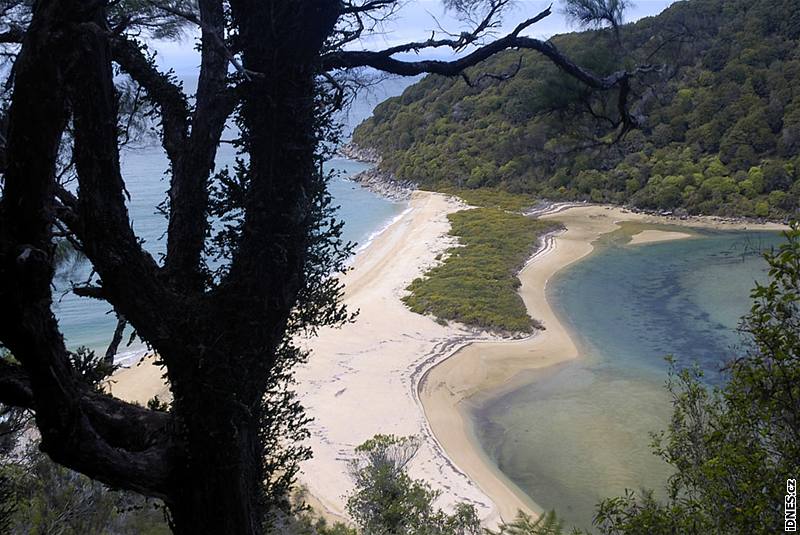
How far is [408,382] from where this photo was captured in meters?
15.9

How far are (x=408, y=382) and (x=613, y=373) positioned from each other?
574 cm

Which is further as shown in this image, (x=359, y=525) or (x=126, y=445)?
(x=359, y=525)

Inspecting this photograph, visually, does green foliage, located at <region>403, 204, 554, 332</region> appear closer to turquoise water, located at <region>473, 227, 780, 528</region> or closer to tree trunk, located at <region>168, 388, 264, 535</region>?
turquoise water, located at <region>473, 227, 780, 528</region>

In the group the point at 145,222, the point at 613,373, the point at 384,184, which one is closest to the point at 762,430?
the point at 613,373

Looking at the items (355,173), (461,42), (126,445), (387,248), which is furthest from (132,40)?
(355,173)

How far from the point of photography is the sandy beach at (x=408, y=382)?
11672 millimetres

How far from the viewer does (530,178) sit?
43906 millimetres

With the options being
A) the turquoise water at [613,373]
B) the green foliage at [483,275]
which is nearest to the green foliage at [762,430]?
the turquoise water at [613,373]

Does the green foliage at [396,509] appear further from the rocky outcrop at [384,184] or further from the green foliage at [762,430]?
the rocky outcrop at [384,184]

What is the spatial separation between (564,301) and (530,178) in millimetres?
22615

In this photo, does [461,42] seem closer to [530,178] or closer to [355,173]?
[530,178]

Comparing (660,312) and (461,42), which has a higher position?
(461,42)

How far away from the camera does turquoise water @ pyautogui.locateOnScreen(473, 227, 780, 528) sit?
39.4 ft

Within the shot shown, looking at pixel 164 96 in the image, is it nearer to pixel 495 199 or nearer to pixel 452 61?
pixel 452 61
